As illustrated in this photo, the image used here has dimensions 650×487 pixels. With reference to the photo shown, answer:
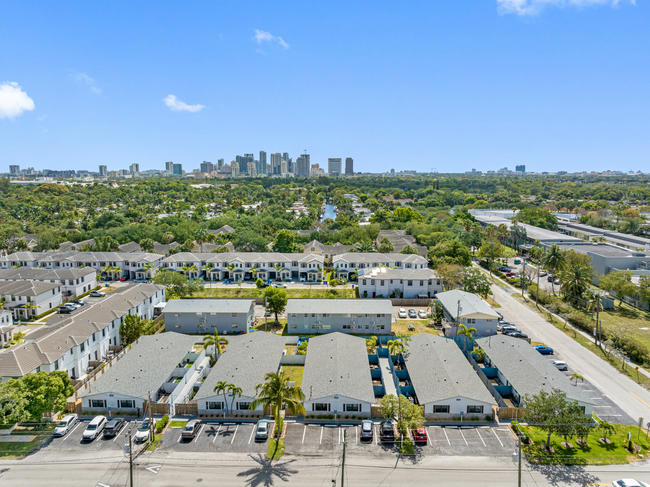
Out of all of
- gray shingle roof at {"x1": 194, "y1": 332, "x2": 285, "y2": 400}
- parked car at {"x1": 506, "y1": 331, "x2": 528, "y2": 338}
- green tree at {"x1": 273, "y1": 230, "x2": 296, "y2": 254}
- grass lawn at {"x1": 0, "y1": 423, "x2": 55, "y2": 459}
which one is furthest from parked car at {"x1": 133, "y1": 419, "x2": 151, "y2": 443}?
green tree at {"x1": 273, "y1": 230, "x2": 296, "y2": 254}

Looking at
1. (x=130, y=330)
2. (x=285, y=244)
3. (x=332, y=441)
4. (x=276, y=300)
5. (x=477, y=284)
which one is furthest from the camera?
(x=285, y=244)

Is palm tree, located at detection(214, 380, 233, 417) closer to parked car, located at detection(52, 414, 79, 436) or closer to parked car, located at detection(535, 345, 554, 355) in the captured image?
parked car, located at detection(52, 414, 79, 436)

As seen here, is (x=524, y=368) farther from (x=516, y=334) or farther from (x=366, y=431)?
(x=366, y=431)

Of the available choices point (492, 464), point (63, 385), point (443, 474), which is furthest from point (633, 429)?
point (63, 385)

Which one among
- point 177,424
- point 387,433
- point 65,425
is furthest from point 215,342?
point 387,433

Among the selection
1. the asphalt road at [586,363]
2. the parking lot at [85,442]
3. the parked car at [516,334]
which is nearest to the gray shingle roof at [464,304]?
the parked car at [516,334]
